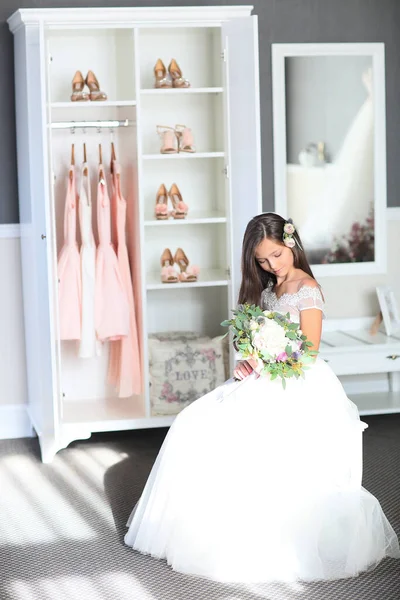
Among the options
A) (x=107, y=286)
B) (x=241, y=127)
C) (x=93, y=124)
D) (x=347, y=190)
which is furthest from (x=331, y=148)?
(x=107, y=286)

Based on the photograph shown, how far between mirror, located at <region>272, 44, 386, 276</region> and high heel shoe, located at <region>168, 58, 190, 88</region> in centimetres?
65

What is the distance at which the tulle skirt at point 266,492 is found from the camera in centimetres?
316

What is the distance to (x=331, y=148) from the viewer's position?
208 inches

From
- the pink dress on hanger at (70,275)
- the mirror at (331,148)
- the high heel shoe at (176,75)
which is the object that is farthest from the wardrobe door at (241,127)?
the pink dress on hanger at (70,275)

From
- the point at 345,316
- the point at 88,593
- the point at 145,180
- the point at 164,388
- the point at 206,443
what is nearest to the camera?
the point at 88,593

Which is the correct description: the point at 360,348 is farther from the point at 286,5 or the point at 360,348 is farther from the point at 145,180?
the point at 286,5

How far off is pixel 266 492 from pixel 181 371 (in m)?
1.62

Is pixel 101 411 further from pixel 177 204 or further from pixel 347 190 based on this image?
pixel 347 190

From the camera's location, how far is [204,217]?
482cm

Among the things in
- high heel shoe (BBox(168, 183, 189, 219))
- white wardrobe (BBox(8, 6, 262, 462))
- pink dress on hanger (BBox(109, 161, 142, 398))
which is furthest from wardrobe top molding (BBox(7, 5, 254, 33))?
high heel shoe (BBox(168, 183, 189, 219))

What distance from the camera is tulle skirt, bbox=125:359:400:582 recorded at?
3.16 metres

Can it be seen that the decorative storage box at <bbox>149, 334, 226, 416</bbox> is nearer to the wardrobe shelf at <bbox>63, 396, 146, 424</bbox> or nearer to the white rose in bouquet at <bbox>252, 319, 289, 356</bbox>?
the wardrobe shelf at <bbox>63, 396, 146, 424</bbox>

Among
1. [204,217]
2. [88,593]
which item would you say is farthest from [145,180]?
[88,593]

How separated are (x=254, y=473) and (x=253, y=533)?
209 mm
